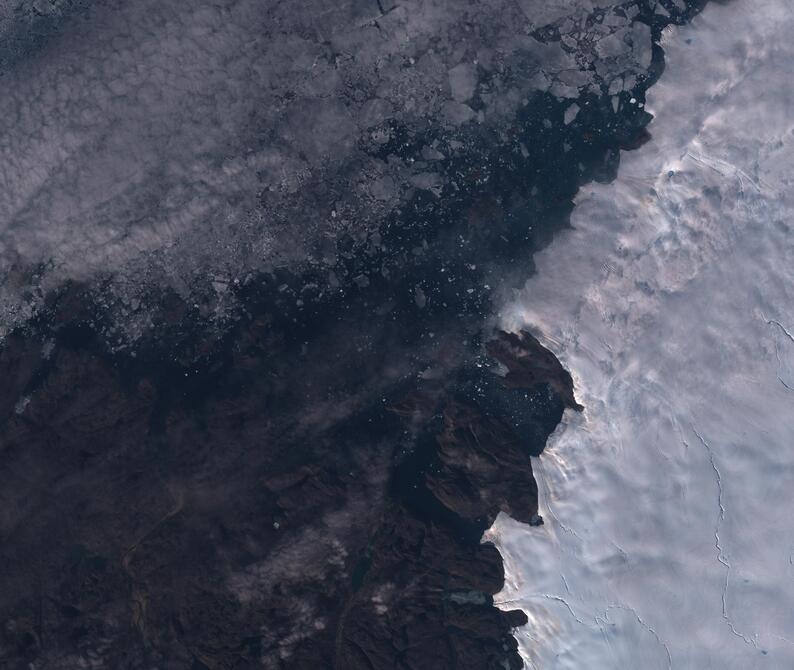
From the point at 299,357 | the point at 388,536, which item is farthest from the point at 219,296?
the point at 388,536

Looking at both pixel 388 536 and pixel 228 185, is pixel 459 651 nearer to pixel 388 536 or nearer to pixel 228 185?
pixel 388 536

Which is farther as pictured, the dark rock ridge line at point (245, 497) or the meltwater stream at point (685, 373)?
Answer: the dark rock ridge line at point (245, 497)

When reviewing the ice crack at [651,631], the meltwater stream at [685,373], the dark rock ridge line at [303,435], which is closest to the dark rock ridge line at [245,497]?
the dark rock ridge line at [303,435]

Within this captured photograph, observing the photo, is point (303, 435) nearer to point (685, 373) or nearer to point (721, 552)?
point (685, 373)

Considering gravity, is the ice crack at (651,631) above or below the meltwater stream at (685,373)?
below

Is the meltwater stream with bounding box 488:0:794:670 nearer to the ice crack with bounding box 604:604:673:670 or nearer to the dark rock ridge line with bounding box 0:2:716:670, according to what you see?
the ice crack with bounding box 604:604:673:670

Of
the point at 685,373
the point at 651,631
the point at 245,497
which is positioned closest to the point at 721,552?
the point at 651,631

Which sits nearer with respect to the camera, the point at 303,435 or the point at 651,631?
the point at 651,631

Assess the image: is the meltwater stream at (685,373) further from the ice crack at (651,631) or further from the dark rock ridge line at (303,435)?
the dark rock ridge line at (303,435)

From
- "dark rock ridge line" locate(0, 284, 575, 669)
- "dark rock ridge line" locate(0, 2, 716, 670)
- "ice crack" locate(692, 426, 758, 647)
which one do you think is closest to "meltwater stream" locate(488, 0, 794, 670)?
"ice crack" locate(692, 426, 758, 647)
